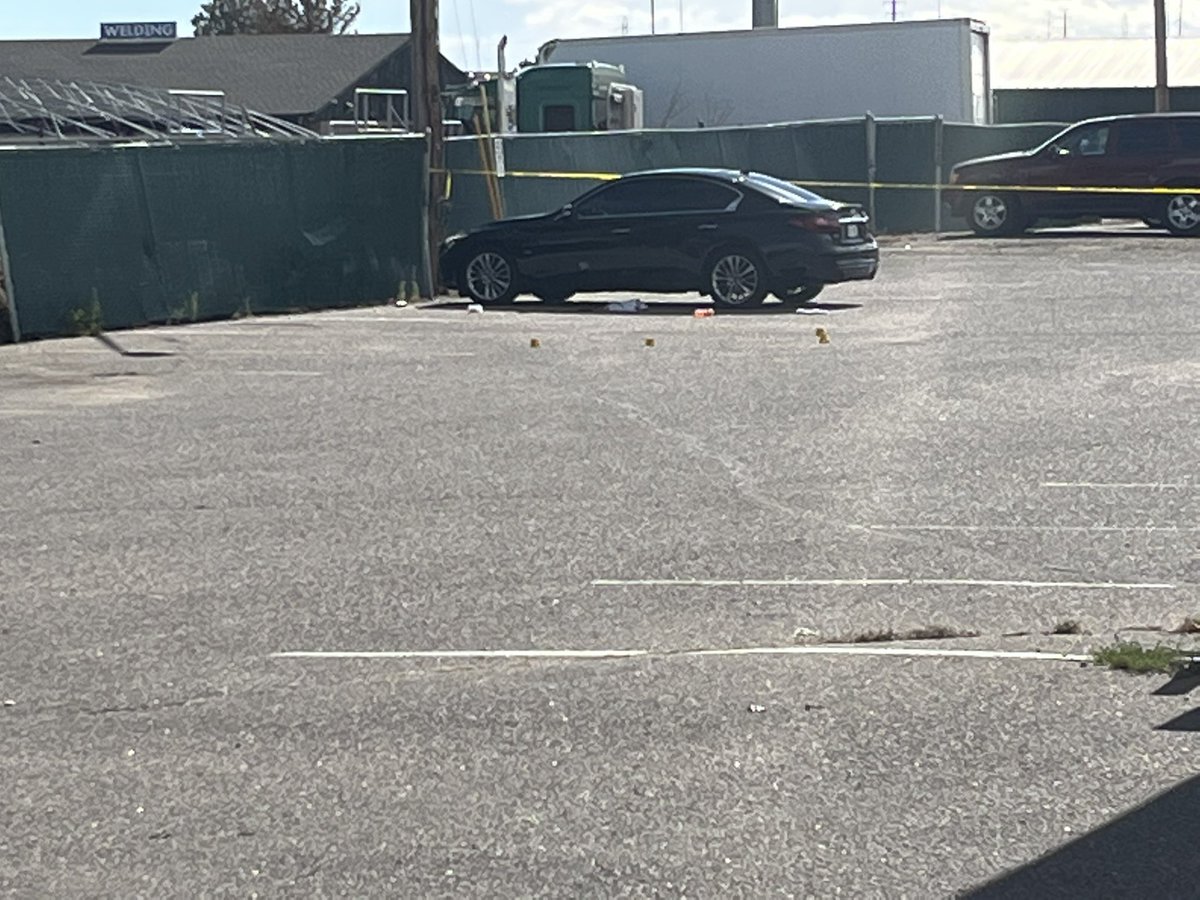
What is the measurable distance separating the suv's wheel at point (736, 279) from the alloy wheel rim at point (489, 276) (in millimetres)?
2355

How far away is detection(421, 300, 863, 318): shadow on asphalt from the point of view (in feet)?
74.9

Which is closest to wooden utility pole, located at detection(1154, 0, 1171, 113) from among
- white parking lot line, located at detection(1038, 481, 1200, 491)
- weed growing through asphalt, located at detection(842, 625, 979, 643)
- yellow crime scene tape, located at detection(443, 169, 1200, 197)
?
yellow crime scene tape, located at detection(443, 169, 1200, 197)

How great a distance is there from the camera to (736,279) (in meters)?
23.2

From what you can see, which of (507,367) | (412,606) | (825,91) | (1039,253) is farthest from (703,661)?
(825,91)

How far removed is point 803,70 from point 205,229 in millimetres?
21586

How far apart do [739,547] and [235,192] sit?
46.8ft

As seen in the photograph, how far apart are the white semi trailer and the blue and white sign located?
66.9 feet

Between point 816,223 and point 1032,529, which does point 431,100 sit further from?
point 1032,529

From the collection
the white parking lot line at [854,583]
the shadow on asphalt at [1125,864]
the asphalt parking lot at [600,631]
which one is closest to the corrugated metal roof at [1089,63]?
the asphalt parking lot at [600,631]

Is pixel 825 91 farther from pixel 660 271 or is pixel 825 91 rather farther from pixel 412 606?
pixel 412 606

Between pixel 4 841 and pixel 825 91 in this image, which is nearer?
pixel 4 841

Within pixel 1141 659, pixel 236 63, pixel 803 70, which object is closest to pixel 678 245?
pixel 1141 659

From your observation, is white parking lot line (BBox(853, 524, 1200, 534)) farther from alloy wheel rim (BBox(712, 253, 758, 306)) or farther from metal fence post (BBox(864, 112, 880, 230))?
metal fence post (BBox(864, 112, 880, 230))

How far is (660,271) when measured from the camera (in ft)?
77.3
